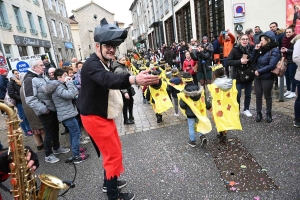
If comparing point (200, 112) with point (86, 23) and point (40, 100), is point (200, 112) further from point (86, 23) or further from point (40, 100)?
point (86, 23)

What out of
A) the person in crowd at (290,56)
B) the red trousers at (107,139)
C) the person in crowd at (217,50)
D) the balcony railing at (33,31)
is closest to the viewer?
the red trousers at (107,139)

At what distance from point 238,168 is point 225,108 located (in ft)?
3.81

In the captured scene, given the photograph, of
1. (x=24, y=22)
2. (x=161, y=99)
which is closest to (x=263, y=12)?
(x=161, y=99)

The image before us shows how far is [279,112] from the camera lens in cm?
486

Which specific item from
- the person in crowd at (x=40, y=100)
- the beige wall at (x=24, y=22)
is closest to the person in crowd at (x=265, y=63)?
the person in crowd at (x=40, y=100)

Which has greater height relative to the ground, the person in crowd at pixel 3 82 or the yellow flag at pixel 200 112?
the person in crowd at pixel 3 82

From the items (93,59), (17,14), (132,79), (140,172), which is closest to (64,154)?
(140,172)

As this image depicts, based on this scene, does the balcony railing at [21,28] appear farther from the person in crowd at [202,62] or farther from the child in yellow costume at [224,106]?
the child in yellow costume at [224,106]

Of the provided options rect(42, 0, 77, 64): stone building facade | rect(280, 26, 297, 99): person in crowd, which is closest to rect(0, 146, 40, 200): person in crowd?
rect(280, 26, 297, 99): person in crowd

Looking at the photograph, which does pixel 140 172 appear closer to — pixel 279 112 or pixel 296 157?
pixel 296 157

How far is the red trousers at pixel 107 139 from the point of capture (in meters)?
2.26

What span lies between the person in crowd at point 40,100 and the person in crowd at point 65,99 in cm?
21

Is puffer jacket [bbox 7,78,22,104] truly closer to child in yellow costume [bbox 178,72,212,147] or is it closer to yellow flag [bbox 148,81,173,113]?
yellow flag [bbox 148,81,173,113]

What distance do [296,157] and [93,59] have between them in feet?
10.5
